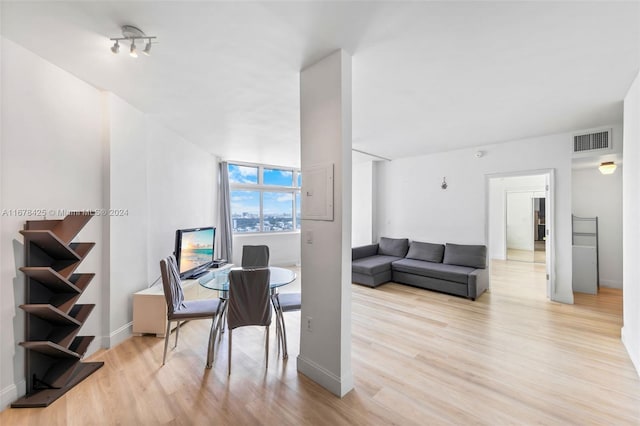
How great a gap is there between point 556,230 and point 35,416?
619cm

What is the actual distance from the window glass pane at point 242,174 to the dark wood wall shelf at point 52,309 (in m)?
4.23

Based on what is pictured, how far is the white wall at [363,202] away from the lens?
251 inches

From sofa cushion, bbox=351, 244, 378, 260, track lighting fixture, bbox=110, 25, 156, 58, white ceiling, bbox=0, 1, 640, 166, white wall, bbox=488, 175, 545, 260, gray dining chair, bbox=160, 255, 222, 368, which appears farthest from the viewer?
white wall, bbox=488, 175, 545, 260

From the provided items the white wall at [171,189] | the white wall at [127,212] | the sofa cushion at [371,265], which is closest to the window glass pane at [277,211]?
the white wall at [171,189]

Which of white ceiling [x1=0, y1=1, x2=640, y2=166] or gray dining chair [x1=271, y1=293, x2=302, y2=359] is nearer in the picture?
white ceiling [x1=0, y1=1, x2=640, y2=166]

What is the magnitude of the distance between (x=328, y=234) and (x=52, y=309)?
83.2 inches

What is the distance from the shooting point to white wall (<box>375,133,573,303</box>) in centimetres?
399

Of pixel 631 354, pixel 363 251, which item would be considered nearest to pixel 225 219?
pixel 363 251

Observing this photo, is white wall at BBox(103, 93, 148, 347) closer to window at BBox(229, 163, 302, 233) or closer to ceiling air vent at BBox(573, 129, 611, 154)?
window at BBox(229, 163, 302, 233)

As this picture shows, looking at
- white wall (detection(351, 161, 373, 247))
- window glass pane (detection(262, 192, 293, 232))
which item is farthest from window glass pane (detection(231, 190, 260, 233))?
white wall (detection(351, 161, 373, 247))

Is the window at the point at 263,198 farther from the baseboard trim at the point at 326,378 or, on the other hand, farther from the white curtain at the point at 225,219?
the baseboard trim at the point at 326,378

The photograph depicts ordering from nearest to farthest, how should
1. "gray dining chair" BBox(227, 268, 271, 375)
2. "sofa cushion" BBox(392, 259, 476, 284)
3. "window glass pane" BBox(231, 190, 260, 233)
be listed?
"gray dining chair" BBox(227, 268, 271, 375), "sofa cushion" BBox(392, 259, 476, 284), "window glass pane" BBox(231, 190, 260, 233)

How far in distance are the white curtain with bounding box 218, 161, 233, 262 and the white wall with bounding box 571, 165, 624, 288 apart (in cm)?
707

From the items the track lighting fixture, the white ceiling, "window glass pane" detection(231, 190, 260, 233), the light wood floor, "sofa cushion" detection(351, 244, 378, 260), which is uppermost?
the white ceiling
